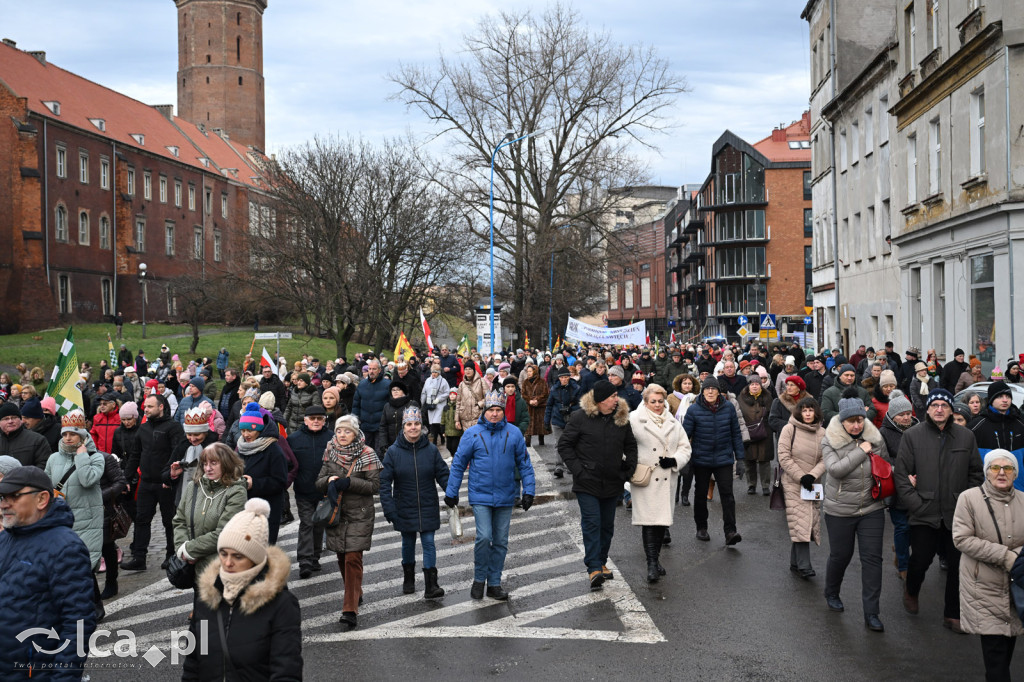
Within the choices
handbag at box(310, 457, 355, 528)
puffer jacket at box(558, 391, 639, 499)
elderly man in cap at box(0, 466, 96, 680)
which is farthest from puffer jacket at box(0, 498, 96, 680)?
puffer jacket at box(558, 391, 639, 499)

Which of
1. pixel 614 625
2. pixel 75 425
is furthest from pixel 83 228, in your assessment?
pixel 614 625

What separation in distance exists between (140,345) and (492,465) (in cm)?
4809

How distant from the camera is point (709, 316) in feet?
292

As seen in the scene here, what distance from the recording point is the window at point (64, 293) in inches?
2452

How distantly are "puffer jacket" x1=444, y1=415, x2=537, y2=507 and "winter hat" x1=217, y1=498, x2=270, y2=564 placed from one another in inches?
178

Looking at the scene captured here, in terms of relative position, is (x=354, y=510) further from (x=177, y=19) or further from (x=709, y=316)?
(x=177, y=19)

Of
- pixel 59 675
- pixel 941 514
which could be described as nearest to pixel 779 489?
pixel 941 514

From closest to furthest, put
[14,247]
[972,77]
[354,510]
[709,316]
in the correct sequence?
[354,510] → [972,77] → [14,247] → [709,316]

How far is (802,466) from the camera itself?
9367 mm

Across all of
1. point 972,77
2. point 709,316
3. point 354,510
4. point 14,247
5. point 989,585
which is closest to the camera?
point 989,585

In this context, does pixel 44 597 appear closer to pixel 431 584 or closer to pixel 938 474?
pixel 431 584

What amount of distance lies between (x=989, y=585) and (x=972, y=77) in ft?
61.7

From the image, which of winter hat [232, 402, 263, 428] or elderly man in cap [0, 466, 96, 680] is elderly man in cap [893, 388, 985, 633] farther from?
elderly man in cap [0, 466, 96, 680]

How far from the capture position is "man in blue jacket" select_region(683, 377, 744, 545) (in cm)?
1088
